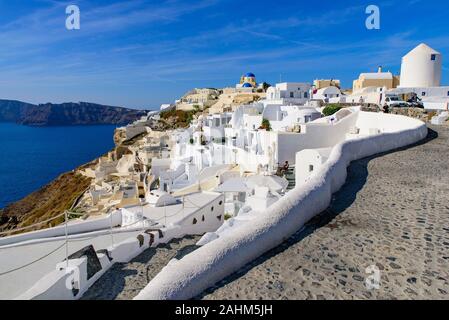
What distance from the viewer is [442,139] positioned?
12.7 meters

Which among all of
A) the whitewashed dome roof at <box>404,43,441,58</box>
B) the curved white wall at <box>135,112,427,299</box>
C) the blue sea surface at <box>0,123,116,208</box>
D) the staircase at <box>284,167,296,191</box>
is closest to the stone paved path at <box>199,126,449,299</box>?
the curved white wall at <box>135,112,427,299</box>

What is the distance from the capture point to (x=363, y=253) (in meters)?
4.04

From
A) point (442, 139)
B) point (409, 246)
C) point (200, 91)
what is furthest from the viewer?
point (200, 91)

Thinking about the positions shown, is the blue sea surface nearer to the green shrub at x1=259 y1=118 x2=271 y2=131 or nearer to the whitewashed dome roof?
the green shrub at x1=259 y1=118 x2=271 y2=131

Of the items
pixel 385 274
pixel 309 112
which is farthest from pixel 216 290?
pixel 309 112

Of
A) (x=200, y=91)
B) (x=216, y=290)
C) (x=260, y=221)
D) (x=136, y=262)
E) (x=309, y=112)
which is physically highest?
(x=200, y=91)

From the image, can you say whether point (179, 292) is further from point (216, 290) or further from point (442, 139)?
point (442, 139)

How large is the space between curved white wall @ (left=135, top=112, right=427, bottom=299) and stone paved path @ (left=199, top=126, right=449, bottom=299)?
13 cm

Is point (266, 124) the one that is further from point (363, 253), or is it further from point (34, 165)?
point (34, 165)

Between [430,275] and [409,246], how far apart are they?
0.67m

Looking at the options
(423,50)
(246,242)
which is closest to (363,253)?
(246,242)

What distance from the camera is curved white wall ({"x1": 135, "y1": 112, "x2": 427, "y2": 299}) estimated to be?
312 centimetres

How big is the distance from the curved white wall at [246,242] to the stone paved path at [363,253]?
127mm

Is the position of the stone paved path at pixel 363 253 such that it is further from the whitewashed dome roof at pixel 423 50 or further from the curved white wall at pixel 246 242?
the whitewashed dome roof at pixel 423 50
